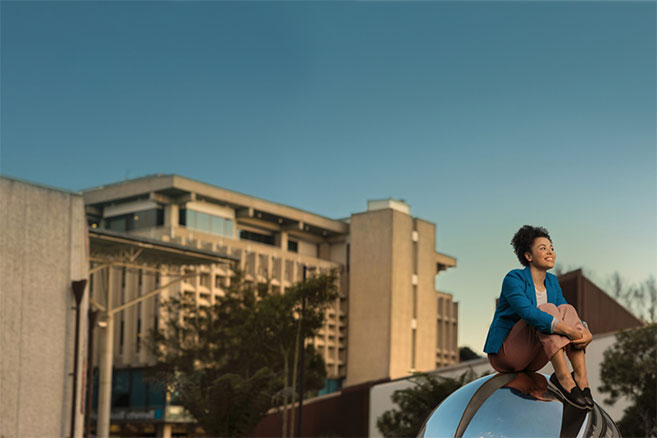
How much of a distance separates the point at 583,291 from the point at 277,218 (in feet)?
140

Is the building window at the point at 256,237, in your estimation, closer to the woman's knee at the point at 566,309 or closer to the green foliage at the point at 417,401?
the green foliage at the point at 417,401

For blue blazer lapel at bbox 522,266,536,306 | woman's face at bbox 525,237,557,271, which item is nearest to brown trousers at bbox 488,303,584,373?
blue blazer lapel at bbox 522,266,536,306

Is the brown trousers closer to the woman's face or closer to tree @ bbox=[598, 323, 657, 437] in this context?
the woman's face

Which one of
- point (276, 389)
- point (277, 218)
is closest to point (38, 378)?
point (276, 389)

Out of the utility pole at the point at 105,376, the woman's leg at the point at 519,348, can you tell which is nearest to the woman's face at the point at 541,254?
the woman's leg at the point at 519,348

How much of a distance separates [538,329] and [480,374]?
2882 cm

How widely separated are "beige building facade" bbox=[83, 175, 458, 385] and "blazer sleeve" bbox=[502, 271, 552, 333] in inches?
2191

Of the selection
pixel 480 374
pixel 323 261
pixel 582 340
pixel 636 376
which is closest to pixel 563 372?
pixel 582 340

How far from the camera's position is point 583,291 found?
32.9 metres

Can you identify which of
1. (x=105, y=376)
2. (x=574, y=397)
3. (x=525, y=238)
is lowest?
(x=574, y=397)

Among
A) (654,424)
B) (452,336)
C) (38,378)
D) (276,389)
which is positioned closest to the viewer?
(38,378)

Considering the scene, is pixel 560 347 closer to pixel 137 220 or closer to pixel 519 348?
pixel 519 348

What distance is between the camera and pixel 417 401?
3281cm

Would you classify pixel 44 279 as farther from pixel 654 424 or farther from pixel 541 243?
pixel 541 243
